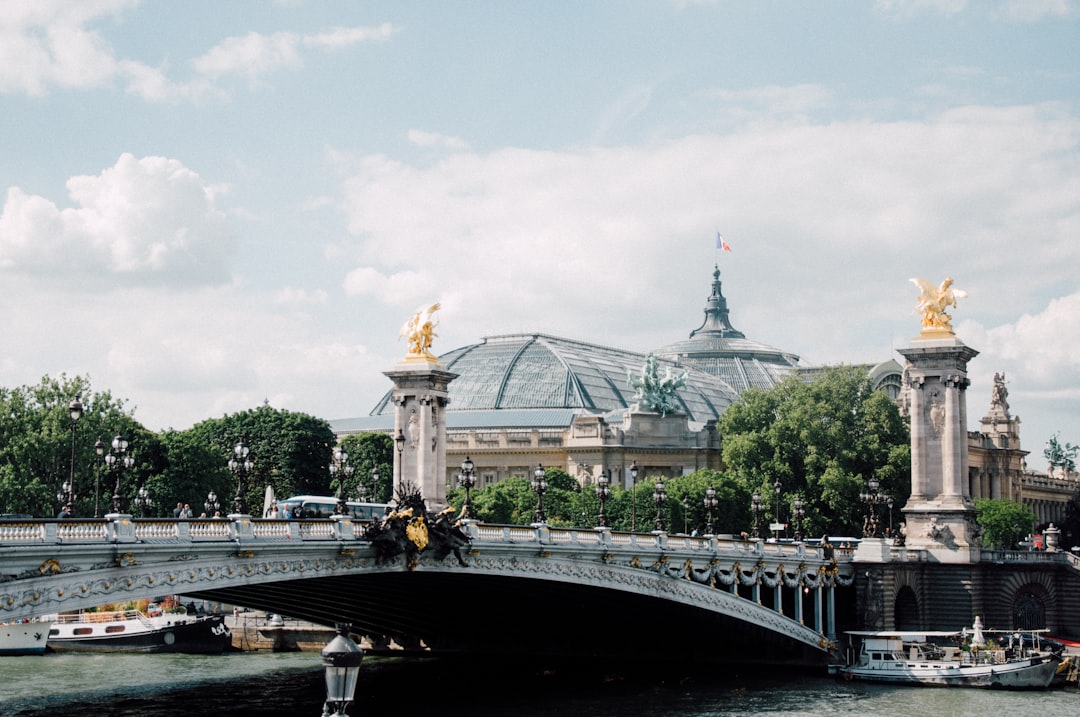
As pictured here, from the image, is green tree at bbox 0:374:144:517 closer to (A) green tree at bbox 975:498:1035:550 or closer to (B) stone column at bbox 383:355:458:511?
(B) stone column at bbox 383:355:458:511

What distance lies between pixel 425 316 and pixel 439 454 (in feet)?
23.8

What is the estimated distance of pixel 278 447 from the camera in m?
107

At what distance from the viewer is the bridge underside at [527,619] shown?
60.9m

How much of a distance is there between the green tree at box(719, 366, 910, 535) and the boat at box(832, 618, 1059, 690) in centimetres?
3396

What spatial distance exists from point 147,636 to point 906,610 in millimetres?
38339

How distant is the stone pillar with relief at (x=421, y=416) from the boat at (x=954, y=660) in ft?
77.0

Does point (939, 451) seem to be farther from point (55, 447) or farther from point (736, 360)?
point (736, 360)

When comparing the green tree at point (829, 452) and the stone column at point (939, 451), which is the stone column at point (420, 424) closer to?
the stone column at point (939, 451)

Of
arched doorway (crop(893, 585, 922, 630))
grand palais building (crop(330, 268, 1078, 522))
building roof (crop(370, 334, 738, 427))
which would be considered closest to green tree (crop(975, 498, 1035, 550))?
grand palais building (crop(330, 268, 1078, 522))

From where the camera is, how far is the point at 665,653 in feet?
245

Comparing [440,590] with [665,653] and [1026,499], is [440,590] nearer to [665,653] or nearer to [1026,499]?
[665,653]

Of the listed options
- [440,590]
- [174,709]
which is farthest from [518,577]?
[174,709]

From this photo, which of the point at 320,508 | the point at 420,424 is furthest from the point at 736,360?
the point at 320,508

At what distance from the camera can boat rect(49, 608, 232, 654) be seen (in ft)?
272
